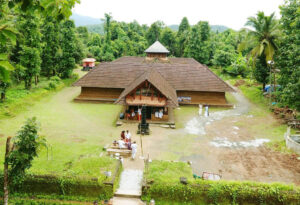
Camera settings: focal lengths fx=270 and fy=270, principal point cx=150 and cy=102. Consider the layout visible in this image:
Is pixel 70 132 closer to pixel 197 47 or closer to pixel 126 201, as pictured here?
pixel 126 201

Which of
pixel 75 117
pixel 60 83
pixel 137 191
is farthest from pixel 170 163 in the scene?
pixel 60 83

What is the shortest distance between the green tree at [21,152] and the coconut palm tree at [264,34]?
80.6 feet

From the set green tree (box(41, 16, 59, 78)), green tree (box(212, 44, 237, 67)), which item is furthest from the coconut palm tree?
green tree (box(41, 16, 59, 78))

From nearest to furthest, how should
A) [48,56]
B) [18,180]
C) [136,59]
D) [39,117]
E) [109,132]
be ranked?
[18,180] < [109,132] < [39,117] < [48,56] < [136,59]

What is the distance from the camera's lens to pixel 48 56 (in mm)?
33094

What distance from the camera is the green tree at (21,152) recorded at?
10.0 meters

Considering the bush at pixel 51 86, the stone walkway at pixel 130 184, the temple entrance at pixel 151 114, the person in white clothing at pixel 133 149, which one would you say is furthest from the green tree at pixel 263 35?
the bush at pixel 51 86

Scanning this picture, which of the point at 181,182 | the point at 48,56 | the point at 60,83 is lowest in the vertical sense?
the point at 181,182

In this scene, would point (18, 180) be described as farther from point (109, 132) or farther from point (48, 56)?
point (48, 56)

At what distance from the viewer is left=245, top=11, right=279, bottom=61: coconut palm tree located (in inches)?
1119

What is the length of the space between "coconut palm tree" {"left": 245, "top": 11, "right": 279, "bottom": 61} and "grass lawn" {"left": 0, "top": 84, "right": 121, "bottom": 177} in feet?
53.6

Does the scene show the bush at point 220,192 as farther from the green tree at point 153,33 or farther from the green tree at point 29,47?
the green tree at point 153,33

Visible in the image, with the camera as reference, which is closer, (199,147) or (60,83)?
(199,147)

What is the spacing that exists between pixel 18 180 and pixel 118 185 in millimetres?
Result: 4323
